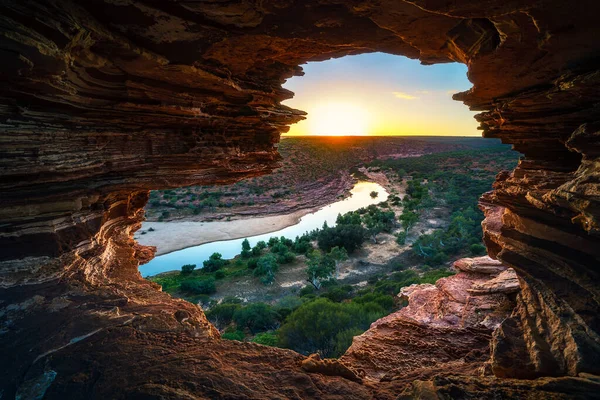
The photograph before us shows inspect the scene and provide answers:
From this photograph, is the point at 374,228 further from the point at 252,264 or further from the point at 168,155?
the point at 168,155

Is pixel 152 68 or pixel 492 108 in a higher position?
pixel 152 68

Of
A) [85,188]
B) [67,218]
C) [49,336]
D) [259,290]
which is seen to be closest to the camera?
[49,336]

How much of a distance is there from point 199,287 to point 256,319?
7.52m

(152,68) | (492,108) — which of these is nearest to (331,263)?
(492,108)

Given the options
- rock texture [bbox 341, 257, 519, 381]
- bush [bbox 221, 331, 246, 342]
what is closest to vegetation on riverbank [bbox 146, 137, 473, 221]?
bush [bbox 221, 331, 246, 342]

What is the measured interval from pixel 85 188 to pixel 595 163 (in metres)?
10.2

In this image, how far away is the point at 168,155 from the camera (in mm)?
9055

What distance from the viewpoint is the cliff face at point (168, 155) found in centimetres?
429

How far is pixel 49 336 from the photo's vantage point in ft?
17.2

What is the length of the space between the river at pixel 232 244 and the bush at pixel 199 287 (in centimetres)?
583

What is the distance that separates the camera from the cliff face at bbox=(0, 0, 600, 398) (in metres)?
4.29

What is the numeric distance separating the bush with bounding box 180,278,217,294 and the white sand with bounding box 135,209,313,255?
9.04 m

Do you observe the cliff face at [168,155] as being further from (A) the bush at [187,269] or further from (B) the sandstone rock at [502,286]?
(A) the bush at [187,269]

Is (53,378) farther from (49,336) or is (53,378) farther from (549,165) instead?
(549,165)
